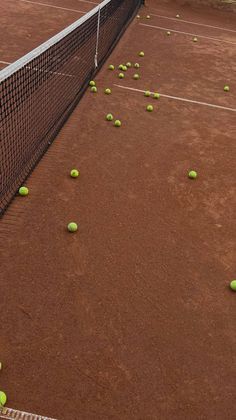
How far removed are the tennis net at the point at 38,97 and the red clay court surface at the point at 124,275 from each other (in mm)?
259

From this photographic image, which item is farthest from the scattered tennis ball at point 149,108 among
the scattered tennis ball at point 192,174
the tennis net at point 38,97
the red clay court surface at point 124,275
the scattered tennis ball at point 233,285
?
the scattered tennis ball at point 233,285

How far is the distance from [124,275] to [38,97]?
4.74 m

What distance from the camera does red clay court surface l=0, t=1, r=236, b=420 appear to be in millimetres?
3311

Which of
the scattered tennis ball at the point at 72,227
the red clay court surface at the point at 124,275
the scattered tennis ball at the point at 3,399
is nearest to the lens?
the scattered tennis ball at the point at 3,399

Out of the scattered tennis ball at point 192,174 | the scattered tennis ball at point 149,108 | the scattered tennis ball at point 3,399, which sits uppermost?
the scattered tennis ball at point 149,108

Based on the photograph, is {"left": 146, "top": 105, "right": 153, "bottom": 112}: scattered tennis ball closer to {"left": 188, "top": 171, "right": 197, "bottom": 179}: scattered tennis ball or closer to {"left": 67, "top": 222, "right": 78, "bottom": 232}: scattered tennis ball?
{"left": 188, "top": 171, "right": 197, "bottom": 179}: scattered tennis ball

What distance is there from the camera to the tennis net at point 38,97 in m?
5.39

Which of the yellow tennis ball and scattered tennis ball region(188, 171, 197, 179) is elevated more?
the yellow tennis ball

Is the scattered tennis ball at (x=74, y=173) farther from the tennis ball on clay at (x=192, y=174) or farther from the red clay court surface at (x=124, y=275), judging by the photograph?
the tennis ball on clay at (x=192, y=174)

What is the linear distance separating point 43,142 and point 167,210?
7.74ft

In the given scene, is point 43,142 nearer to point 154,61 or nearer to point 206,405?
point 206,405

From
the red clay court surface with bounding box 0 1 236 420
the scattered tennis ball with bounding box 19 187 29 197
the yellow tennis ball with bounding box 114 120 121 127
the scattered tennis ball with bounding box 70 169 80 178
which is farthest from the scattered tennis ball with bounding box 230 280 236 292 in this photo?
the yellow tennis ball with bounding box 114 120 121 127

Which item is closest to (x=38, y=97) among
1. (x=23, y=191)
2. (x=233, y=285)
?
(x=23, y=191)

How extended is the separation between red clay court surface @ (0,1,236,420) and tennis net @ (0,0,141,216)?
0.85 ft
